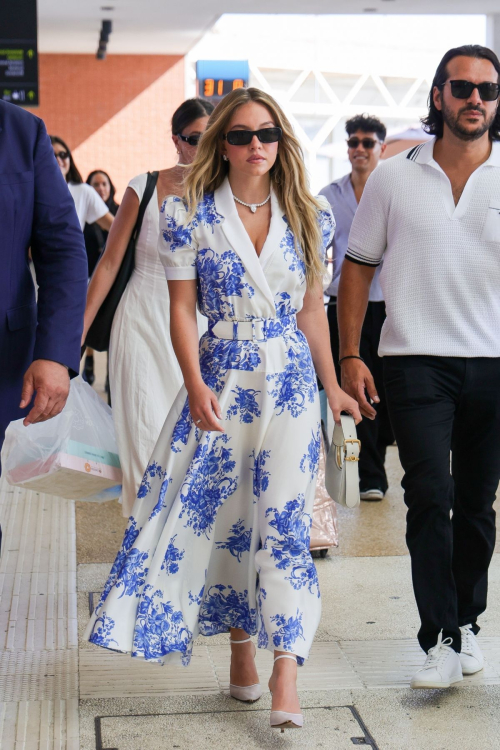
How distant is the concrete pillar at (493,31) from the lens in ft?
45.8

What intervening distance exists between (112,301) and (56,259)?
1332 mm

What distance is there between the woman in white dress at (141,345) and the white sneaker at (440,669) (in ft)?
5.05

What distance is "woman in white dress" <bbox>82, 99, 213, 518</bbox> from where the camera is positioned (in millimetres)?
4148

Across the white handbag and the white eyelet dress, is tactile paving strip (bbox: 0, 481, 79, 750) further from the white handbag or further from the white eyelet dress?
the white handbag

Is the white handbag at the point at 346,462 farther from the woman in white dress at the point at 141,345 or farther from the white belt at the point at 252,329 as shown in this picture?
the woman in white dress at the point at 141,345

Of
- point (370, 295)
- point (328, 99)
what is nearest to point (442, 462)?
point (370, 295)

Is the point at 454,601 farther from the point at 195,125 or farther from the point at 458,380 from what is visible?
the point at 195,125

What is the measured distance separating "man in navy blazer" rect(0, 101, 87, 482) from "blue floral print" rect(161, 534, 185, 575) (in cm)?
50

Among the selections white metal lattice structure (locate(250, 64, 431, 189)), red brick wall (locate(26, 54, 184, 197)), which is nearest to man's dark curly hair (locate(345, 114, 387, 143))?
red brick wall (locate(26, 54, 184, 197))

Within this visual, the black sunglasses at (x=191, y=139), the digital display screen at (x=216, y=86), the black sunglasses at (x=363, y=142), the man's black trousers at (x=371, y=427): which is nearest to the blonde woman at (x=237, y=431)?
the black sunglasses at (x=191, y=139)

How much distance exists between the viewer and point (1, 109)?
2.79m

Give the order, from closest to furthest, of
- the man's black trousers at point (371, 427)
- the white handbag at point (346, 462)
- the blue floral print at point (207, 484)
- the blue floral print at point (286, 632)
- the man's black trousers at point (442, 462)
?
1. the blue floral print at point (286, 632)
2. the blue floral print at point (207, 484)
3. the white handbag at point (346, 462)
4. the man's black trousers at point (442, 462)
5. the man's black trousers at point (371, 427)

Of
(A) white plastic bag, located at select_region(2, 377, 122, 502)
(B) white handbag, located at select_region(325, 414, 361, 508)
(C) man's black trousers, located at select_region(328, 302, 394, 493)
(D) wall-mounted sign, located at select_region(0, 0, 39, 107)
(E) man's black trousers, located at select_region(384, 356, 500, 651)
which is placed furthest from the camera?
(D) wall-mounted sign, located at select_region(0, 0, 39, 107)

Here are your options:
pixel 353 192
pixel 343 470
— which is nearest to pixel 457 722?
pixel 343 470
